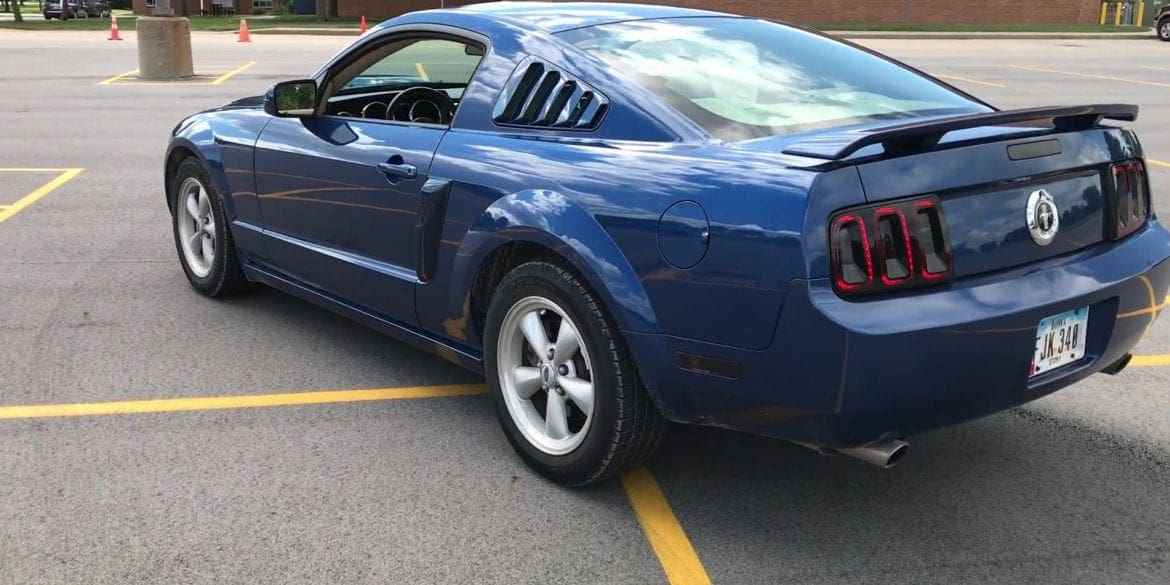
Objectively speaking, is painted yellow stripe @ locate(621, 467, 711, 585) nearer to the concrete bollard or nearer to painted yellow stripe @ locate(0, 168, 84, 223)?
painted yellow stripe @ locate(0, 168, 84, 223)

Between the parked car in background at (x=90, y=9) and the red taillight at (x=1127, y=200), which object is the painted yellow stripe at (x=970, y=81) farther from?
the parked car in background at (x=90, y=9)

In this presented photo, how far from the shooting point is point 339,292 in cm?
460

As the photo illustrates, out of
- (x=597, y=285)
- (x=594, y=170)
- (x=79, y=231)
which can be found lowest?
(x=79, y=231)

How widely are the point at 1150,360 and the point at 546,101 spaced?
3045 mm

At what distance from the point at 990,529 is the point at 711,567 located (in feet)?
2.87

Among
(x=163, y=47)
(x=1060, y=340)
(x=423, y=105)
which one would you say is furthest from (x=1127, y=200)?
(x=163, y=47)

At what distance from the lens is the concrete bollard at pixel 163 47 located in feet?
58.8

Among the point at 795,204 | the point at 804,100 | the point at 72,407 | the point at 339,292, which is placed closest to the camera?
the point at 795,204

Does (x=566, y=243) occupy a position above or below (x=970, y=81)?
above

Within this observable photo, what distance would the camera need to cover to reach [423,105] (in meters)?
5.14

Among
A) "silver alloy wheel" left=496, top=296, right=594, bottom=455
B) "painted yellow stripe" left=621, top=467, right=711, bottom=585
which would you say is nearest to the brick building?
"silver alloy wheel" left=496, top=296, right=594, bottom=455

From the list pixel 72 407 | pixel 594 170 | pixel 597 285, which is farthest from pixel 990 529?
pixel 72 407

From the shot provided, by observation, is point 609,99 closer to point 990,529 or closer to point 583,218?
point 583,218

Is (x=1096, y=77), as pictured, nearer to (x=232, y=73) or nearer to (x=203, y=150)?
(x=232, y=73)
